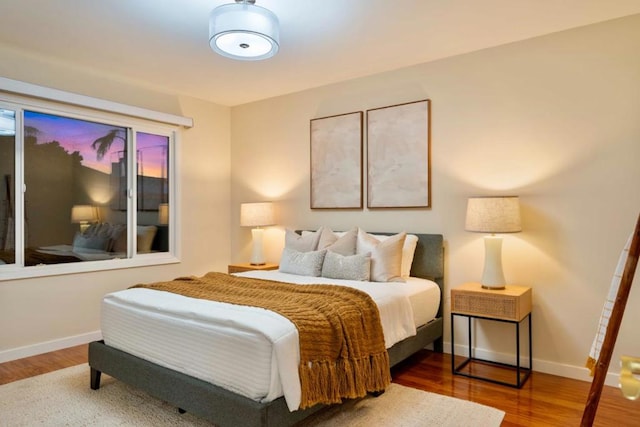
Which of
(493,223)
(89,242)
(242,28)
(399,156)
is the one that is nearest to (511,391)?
(493,223)

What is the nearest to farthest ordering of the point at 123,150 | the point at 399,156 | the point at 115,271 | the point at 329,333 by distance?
the point at 329,333 → the point at 399,156 → the point at 115,271 → the point at 123,150

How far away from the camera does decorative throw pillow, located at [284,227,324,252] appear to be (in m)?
4.00

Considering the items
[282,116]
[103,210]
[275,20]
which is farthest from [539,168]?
[103,210]

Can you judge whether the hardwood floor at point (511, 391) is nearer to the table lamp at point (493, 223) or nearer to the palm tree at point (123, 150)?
the table lamp at point (493, 223)

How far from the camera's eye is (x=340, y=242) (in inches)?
150

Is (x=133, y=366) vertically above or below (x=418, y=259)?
below

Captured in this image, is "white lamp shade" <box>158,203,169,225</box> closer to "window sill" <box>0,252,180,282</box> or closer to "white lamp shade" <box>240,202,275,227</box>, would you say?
"window sill" <box>0,252,180,282</box>

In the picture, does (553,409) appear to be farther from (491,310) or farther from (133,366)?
(133,366)

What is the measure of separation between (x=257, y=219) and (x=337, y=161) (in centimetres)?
111

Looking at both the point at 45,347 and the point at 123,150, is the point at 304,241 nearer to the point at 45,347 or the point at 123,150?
the point at 123,150

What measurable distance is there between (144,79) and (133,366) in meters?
2.95

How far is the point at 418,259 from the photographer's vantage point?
370cm

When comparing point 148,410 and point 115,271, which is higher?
point 115,271

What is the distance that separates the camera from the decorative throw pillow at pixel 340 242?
3.75 meters
